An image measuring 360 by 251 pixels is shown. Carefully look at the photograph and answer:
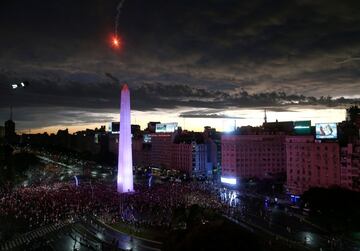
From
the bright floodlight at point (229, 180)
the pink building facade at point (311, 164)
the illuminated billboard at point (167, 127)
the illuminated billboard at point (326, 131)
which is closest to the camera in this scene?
the pink building facade at point (311, 164)

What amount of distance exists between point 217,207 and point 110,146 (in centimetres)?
13984

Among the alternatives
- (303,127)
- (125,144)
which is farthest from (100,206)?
(303,127)

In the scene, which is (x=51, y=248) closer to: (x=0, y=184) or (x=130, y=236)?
(x=130, y=236)

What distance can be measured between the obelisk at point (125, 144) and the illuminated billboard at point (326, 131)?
31.4 meters

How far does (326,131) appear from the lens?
204ft

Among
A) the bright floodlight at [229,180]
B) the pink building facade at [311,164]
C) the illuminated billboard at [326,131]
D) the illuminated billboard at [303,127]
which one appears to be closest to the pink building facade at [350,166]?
the pink building facade at [311,164]

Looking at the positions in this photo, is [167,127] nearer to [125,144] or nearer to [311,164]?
[125,144]

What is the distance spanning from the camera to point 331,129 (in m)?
61.3

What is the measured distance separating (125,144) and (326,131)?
33007 mm

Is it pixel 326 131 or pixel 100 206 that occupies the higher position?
pixel 326 131

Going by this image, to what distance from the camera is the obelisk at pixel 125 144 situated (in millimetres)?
66094

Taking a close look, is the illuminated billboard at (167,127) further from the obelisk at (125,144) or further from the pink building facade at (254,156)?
the obelisk at (125,144)

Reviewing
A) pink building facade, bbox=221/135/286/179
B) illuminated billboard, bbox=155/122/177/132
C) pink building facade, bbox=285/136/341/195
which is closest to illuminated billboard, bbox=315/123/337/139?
pink building facade, bbox=285/136/341/195

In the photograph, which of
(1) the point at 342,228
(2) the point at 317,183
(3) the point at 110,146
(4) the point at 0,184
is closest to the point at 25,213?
(4) the point at 0,184
